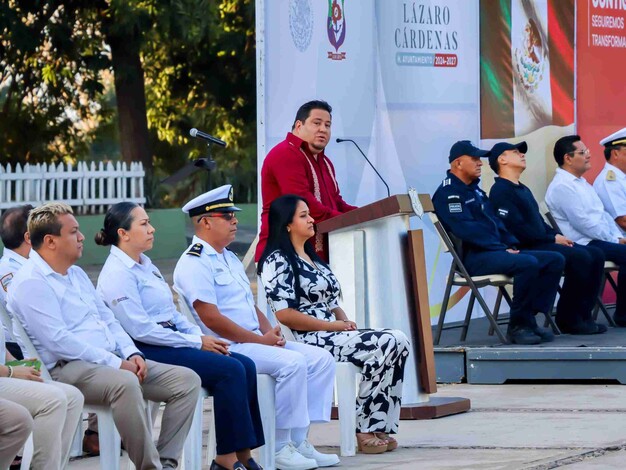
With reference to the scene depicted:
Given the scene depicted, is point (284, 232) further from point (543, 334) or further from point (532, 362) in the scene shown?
point (543, 334)

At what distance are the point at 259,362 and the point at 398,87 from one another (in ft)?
14.4

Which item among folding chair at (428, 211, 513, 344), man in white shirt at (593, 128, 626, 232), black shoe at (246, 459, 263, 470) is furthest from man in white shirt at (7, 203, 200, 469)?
man in white shirt at (593, 128, 626, 232)

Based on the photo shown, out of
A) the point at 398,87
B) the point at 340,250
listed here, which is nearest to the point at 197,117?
the point at 398,87

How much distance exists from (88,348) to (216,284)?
934 millimetres

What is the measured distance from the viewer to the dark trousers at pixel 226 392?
5840mm

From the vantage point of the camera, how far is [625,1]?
12656 mm

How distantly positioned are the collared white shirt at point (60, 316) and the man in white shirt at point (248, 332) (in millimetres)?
601

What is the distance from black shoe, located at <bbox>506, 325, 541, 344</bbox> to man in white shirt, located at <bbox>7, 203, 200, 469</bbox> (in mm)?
3951

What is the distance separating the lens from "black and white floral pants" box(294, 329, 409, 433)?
6656 mm

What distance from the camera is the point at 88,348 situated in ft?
18.2

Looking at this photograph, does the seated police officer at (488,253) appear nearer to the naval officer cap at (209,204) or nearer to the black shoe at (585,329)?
the black shoe at (585,329)

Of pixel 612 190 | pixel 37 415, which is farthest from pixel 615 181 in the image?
pixel 37 415

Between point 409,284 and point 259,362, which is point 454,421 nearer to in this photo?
point 409,284

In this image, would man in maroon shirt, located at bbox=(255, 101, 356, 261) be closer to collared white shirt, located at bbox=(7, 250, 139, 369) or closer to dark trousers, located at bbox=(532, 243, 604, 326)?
collared white shirt, located at bbox=(7, 250, 139, 369)
